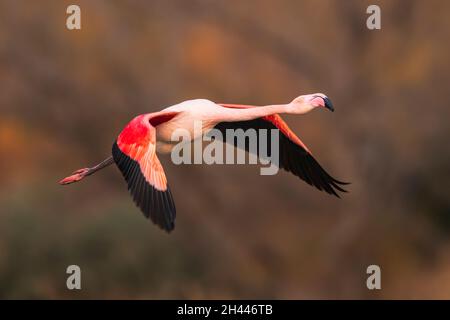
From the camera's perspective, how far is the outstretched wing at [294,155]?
3885 millimetres

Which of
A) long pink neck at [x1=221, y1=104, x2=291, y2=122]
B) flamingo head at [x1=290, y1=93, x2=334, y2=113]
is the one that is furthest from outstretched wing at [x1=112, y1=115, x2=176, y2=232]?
flamingo head at [x1=290, y1=93, x2=334, y2=113]

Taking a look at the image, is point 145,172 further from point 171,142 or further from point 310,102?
point 310,102

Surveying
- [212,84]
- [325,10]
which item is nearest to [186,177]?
[212,84]

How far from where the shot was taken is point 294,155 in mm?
3934

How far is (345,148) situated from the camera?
7.63 metres

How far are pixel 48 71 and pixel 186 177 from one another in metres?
1.39

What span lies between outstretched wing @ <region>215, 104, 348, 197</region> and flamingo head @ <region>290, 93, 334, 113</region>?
1.55 ft

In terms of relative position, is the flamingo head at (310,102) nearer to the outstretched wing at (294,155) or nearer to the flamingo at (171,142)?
the flamingo at (171,142)

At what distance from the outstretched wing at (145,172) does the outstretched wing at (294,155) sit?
59cm

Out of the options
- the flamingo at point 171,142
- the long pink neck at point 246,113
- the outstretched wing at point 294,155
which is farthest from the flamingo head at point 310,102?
the outstretched wing at point 294,155

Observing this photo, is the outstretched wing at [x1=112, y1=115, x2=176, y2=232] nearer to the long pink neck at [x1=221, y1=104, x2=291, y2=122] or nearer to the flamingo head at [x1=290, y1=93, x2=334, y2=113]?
the long pink neck at [x1=221, y1=104, x2=291, y2=122]

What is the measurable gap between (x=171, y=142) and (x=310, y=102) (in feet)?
1.85

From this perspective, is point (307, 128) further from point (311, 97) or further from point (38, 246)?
point (311, 97)

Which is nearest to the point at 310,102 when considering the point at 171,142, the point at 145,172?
the point at 171,142
